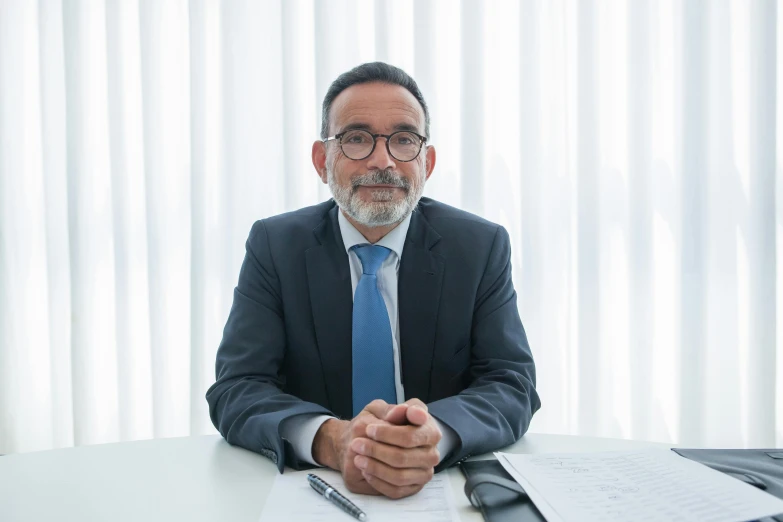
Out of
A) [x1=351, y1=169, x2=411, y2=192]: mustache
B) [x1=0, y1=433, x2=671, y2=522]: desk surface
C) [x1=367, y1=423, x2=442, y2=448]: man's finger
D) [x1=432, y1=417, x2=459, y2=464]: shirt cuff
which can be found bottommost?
[x1=0, y1=433, x2=671, y2=522]: desk surface

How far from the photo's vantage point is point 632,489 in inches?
32.2

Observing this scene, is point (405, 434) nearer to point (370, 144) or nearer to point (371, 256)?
point (371, 256)

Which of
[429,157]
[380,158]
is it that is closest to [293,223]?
[380,158]

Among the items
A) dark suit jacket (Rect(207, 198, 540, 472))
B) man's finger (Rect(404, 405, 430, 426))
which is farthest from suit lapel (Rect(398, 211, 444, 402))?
man's finger (Rect(404, 405, 430, 426))

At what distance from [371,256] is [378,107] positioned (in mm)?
413

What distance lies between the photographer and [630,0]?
254cm

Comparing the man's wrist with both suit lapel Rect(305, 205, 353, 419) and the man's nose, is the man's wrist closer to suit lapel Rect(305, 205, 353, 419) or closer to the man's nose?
suit lapel Rect(305, 205, 353, 419)

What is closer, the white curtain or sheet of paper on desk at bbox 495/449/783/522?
sheet of paper on desk at bbox 495/449/783/522

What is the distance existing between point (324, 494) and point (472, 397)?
428mm

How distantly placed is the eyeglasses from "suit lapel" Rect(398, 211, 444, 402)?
0.30m

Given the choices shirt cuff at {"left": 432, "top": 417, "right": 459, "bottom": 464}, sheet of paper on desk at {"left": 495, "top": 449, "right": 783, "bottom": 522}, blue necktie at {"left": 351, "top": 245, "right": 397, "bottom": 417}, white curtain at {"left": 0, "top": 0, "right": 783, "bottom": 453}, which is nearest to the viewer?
sheet of paper on desk at {"left": 495, "top": 449, "right": 783, "bottom": 522}

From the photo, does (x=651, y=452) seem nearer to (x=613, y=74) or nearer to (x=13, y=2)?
(x=613, y=74)

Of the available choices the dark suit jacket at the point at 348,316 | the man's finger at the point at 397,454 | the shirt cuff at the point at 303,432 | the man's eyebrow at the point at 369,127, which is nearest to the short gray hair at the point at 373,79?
the man's eyebrow at the point at 369,127

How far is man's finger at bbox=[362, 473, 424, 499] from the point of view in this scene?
0.86m
